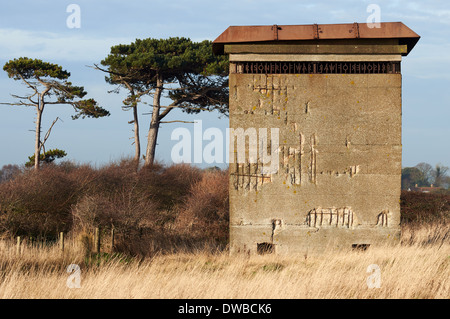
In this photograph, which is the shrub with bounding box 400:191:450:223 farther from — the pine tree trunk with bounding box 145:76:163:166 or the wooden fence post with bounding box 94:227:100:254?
the pine tree trunk with bounding box 145:76:163:166

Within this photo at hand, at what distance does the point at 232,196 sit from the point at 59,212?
7869 mm

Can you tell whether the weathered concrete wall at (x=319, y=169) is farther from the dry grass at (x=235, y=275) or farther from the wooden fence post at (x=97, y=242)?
the wooden fence post at (x=97, y=242)

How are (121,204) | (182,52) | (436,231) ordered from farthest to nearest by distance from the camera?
1. (182,52)
2. (436,231)
3. (121,204)

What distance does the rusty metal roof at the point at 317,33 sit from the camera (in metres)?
11.2

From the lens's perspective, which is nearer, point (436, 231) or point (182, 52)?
point (436, 231)

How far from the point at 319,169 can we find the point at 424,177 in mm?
64895

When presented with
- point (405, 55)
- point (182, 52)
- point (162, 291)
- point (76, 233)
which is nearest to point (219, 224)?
point (76, 233)

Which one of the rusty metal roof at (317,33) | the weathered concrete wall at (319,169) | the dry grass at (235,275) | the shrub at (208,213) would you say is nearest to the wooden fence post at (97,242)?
the dry grass at (235,275)

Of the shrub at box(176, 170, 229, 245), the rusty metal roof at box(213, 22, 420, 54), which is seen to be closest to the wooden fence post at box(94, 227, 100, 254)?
the shrub at box(176, 170, 229, 245)

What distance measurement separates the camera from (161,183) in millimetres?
23000

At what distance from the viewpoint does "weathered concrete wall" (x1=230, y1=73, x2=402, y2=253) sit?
11.1 m

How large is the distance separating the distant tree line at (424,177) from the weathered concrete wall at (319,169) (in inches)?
2283
